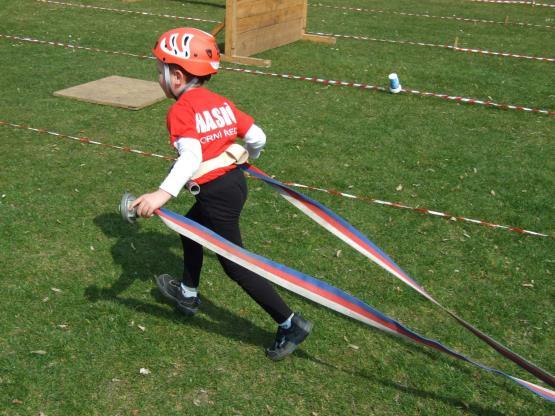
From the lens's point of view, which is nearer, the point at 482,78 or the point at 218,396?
the point at 218,396

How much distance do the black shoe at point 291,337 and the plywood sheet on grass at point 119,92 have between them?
5.45 meters

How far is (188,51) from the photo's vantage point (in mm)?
3492

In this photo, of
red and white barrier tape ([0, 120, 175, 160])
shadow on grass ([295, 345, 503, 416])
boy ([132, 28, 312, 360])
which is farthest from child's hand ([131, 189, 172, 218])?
red and white barrier tape ([0, 120, 175, 160])

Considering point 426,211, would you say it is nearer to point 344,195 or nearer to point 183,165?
point 344,195

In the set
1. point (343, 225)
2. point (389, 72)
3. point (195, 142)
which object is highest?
point (195, 142)

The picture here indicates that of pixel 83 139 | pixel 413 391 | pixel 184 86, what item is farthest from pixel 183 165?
pixel 83 139

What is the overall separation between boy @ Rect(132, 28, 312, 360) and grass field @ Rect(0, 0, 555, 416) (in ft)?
1.52

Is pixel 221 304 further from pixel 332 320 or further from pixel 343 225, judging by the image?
pixel 343 225

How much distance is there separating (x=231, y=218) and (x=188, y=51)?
3.34 ft

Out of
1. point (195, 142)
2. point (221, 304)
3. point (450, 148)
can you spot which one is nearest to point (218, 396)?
point (221, 304)

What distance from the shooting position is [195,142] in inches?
133

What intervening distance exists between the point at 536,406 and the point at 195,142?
2542 mm

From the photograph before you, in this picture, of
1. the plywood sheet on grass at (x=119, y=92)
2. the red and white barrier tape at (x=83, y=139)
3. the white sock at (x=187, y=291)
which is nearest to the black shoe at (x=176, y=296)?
the white sock at (x=187, y=291)

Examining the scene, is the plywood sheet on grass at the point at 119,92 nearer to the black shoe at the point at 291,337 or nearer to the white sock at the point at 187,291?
the white sock at the point at 187,291
